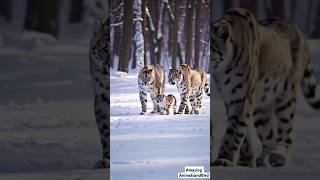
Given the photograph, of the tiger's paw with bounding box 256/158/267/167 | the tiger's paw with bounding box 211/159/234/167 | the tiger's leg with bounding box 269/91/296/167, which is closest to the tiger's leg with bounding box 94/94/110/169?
the tiger's paw with bounding box 211/159/234/167

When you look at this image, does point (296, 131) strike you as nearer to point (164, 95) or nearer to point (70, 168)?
point (164, 95)

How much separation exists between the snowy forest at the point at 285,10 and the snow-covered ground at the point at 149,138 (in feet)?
2.01

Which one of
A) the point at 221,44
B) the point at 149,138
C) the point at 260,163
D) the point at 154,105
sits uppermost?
the point at 221,44

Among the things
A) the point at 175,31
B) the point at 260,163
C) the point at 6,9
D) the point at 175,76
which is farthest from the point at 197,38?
the point at 6,9

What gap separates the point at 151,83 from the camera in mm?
5000

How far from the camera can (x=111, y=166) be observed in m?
5.03

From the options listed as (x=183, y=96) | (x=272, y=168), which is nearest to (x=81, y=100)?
(x=183, y=96)

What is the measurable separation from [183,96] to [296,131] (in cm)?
77

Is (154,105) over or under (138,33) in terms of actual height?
under

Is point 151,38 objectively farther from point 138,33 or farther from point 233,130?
point 233,130

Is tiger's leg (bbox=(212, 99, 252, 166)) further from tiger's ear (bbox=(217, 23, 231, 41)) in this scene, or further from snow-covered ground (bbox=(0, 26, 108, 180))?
snow-covered ground (bbox=(0, 26, 108, 180))

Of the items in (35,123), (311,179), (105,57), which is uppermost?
(105,57)

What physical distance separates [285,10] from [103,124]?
1.39 m

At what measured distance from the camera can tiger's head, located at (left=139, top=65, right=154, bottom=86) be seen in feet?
16.4
